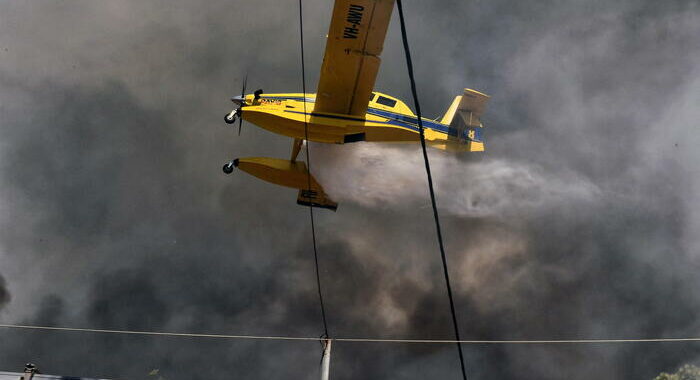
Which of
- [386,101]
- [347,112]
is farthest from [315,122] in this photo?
[386,101]

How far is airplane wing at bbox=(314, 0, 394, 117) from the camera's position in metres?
20.2

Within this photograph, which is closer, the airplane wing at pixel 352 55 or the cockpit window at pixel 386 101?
the airplane wing at pixel 352 55

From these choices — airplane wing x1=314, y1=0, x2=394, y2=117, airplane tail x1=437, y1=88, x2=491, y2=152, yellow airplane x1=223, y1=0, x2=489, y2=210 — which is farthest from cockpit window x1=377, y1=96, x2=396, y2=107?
airplane tail x1=437, y1=88, x2=491, y2=152

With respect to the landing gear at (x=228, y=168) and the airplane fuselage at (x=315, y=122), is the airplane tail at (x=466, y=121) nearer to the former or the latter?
the airplane fuselage at (x=315, y=122)

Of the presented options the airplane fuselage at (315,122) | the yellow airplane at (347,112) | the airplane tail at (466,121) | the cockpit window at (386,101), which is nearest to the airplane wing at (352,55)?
the yellow airplane at (347,112)

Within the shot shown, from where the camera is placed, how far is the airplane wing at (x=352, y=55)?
20234mm

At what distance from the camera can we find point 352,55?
71.1 feet

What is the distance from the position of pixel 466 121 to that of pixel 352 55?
725 centimetres

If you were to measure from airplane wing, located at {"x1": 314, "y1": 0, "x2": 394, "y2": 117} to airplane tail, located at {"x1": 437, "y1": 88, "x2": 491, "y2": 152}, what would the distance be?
5137mm

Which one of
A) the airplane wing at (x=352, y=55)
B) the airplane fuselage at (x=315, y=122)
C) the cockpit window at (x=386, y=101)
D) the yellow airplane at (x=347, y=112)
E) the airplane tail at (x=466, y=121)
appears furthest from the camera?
the airplane tail at (x=466, y=121)

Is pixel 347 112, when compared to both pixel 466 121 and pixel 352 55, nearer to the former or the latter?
pixel 352 55

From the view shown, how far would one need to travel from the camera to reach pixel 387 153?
2678 cm

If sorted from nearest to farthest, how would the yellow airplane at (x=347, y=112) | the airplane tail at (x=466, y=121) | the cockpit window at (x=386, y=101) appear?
1. the yellow airplane at (x=347, y=112)
2. the cockpit window at (x=386, y=101)
3. the airplane tail at (x=466, y=121)

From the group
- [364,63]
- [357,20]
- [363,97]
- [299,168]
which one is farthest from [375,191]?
[357,20]
